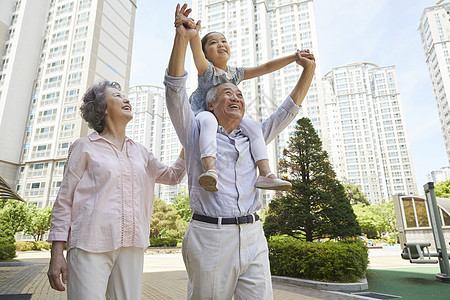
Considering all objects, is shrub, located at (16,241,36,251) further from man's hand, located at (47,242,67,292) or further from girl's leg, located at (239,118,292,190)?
girl's leg, located at (239,118,292,190)

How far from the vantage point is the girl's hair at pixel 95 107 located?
66.9 inches

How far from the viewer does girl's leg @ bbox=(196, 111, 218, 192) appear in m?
1.18

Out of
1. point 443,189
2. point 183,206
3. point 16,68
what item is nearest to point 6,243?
point 183,206

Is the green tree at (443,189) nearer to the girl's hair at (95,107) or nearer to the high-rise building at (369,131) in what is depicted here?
the girl's hair at (95,107)

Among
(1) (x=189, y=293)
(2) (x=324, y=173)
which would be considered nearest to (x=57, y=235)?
(1) (x=189, y=293)

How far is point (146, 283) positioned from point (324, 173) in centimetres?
543

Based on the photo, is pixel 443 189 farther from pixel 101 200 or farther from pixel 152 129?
pixel 152 129

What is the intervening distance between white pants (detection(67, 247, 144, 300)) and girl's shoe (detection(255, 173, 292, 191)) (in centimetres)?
71

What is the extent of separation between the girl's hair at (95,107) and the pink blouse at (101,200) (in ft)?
0.37

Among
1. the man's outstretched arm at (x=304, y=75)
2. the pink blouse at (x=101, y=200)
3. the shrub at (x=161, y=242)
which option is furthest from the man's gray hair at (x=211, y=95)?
the shrub at (x=161, y=242)

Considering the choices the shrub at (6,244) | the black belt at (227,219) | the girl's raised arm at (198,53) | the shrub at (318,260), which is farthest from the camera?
the shrub at (6,244)

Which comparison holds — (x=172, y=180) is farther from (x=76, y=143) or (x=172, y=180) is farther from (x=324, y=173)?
(x=324, y=173)

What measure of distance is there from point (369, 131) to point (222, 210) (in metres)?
83.5

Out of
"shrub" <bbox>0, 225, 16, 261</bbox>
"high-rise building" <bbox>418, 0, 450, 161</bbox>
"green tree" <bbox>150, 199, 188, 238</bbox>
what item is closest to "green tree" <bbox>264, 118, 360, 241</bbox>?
"shrub" <bbox>0, 225, 16, 261</bbox>
